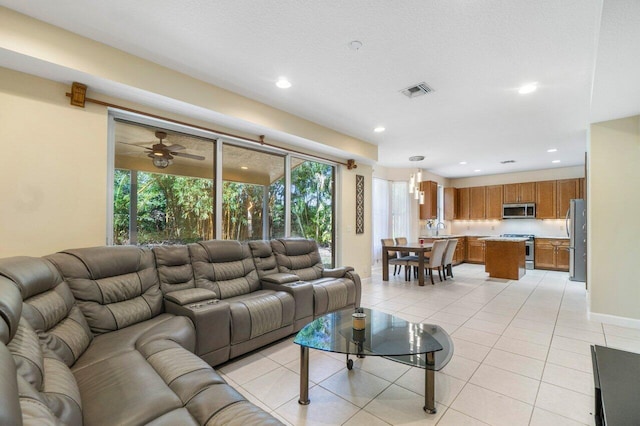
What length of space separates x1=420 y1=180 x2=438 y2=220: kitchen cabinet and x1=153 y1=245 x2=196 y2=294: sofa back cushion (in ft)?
21.9

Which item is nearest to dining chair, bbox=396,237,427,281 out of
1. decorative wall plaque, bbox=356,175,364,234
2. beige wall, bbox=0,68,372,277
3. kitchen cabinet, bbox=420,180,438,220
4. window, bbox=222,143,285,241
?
decorative wall plaque, bbox=356,175,364,234

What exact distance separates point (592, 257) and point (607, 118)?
1774 millimetres

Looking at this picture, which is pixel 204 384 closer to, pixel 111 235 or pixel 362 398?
pixel 362 398

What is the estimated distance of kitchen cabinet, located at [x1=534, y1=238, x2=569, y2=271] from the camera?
7.13 meters

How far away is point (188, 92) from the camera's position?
10.0 ft

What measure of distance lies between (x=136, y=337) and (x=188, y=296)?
54cm

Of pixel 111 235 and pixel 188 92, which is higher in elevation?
pixel 188 92

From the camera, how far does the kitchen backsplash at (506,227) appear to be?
309 inches

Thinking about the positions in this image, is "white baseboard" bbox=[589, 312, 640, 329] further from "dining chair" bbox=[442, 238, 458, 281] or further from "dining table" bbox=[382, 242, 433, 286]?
"dining chair" bbox=[442, 238, 458, 281]

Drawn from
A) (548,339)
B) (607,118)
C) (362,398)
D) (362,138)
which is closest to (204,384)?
(362,398)

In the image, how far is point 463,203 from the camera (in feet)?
30.0

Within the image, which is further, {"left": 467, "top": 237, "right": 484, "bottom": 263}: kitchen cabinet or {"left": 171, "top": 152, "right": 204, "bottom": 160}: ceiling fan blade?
{"left": 467, "top": 237, "right": 484, "bottom": 263}: kitchen cabinet

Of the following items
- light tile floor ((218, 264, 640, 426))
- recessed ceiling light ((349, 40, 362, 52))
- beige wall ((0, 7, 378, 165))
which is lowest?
light tile floor ((218, 264, 640, 426))

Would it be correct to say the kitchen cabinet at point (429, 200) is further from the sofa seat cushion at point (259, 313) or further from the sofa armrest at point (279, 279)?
the sofa seat cushion at point (259, 313)
